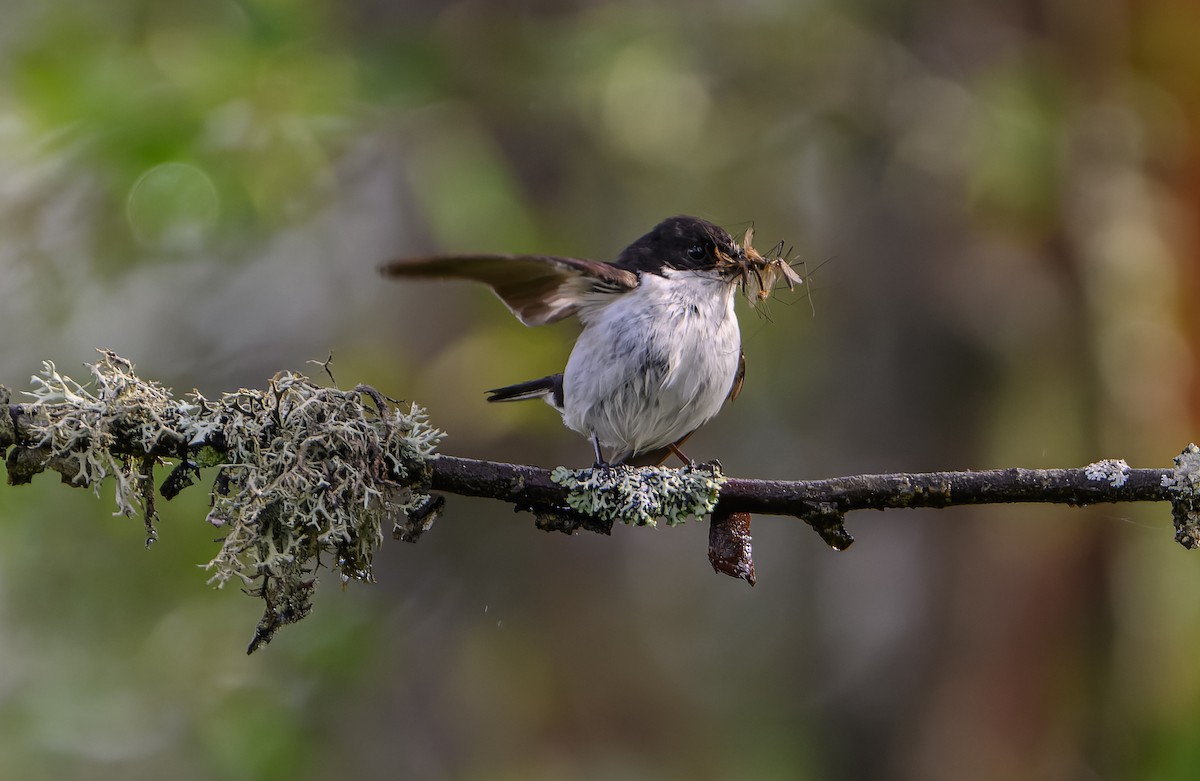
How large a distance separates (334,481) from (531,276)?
75 cm

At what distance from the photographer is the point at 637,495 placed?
2.69 meters

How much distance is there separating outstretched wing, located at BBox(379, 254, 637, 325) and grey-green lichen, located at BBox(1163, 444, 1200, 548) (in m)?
1.56

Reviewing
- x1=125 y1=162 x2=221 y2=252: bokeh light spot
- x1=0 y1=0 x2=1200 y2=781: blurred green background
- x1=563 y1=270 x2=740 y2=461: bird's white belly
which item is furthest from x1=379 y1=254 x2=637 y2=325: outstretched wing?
x1=125 y1=162 x2=221 y2=252: bokeh light spot

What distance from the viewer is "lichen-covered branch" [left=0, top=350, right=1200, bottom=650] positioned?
7.83 ft

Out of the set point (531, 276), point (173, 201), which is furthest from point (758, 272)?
point (173, 201)

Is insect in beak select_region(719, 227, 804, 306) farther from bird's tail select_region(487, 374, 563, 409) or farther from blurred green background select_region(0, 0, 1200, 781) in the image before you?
blurred green background select_region(0, 0, 1200, 781)

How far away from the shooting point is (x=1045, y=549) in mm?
5406

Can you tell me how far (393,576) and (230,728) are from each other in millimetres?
1259

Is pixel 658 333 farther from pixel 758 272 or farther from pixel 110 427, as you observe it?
pixel 110 427

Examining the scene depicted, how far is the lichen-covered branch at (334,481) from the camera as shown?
239cm

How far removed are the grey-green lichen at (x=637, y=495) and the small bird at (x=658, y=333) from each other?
0.78 m

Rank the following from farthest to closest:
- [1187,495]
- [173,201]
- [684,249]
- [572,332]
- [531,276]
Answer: [572,332]
[173,201]
[684,249]
[531,276]
[1187,495]

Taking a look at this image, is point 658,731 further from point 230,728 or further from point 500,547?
point 230,728

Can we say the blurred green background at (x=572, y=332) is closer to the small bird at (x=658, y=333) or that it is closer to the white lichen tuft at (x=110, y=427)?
the small bird at (x=658, y=333)
